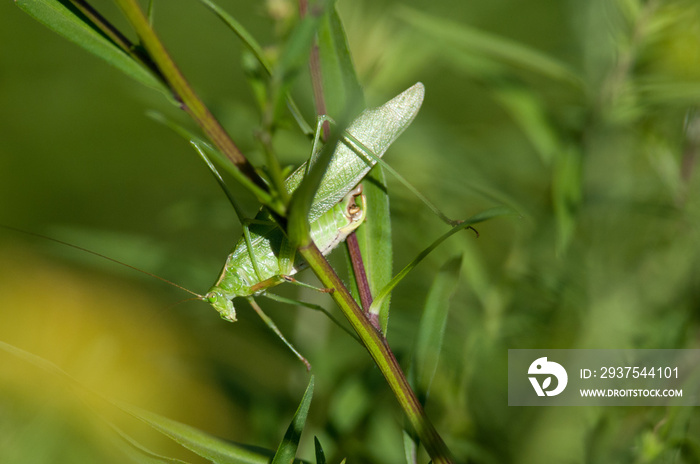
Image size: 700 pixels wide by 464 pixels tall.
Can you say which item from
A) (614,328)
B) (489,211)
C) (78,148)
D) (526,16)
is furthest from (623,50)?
(78,148)

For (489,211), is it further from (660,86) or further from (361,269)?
(660,86)

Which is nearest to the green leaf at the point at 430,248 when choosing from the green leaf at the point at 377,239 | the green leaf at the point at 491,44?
the green leaf at the point at 377,239

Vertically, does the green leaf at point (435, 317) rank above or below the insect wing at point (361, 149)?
below

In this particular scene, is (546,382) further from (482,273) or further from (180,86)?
(180,86)

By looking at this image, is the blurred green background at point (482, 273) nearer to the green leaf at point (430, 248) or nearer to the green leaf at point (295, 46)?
the green leaf at point (430, 248)

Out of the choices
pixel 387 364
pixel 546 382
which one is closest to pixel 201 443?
pixel 387 364

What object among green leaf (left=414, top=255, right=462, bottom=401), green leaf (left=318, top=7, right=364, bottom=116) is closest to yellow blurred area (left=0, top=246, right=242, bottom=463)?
green leaf (left=414, top=255, right=462, bottom=401)
